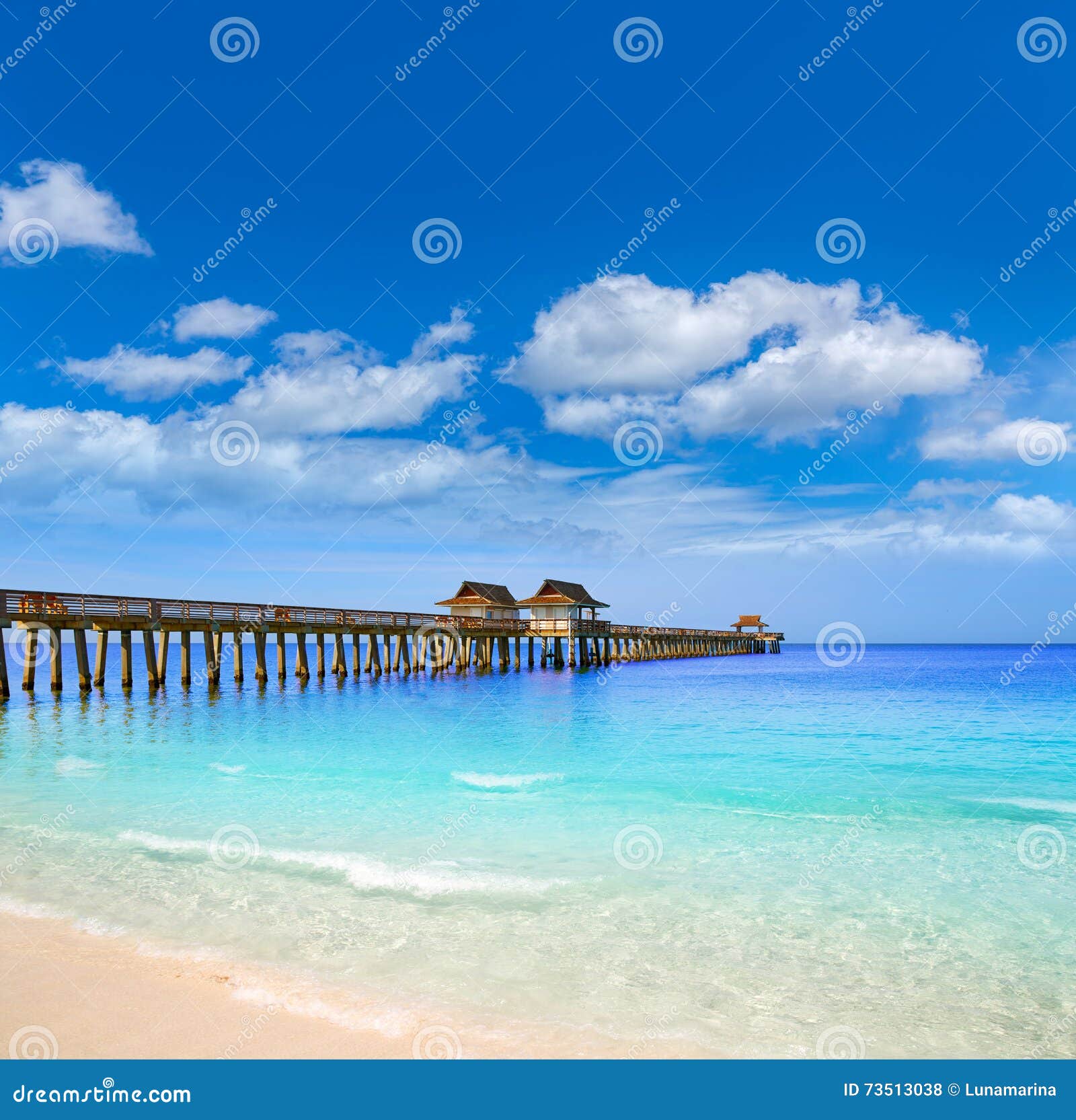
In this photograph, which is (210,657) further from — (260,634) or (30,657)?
(30,657)

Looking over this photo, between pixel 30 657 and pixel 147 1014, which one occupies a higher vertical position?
pixel 30 657

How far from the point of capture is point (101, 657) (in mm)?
27812

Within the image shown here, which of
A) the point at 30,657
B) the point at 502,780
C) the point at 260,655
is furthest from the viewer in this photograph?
the point at 260,655

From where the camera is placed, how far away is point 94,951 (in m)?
6.36

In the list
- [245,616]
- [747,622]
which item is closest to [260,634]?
[245,616]

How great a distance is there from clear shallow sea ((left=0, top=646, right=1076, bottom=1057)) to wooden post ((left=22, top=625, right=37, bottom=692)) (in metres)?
4.79

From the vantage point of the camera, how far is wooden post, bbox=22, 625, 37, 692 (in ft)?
80.3

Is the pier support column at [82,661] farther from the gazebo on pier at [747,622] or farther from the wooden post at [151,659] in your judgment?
the gazebo on pier at [747,622]

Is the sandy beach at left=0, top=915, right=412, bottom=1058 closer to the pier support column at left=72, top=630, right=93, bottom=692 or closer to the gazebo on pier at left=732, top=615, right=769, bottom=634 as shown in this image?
the pier support column at left=72, top=630, right=93, bottom=692

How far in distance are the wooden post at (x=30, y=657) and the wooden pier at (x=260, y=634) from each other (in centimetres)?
5

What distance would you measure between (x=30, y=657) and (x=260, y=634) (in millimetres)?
8484

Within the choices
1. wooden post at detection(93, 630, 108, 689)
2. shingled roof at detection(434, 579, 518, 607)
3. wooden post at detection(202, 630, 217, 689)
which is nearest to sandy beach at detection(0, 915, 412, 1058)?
wooden post at detection(93, 630, 108, 689)

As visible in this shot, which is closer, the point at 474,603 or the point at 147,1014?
the point at 147,1014
